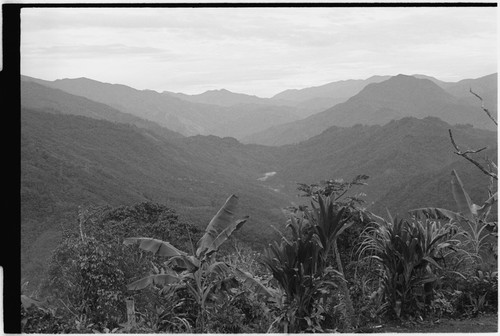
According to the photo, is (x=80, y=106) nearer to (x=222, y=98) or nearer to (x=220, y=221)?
(x=222, y=98)

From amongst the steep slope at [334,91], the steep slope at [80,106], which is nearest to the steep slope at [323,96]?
the steep slope at [334,91]

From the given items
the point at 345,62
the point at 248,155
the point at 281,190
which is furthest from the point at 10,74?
the point at 248,155

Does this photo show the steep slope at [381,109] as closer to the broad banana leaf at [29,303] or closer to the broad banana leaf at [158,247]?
the broad banana leaf at [158,247]

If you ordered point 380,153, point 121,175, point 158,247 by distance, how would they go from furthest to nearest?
point 380,153 → point 121,175 → point 158,247

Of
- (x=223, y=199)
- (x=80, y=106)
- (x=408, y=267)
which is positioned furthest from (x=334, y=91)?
(x=408, y=267)

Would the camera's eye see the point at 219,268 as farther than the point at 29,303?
Yes

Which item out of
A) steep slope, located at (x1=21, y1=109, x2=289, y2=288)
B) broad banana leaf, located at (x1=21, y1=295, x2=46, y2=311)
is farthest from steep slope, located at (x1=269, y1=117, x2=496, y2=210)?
broad banana leaf, located at (x1=21, y1=295, x2=46, y2=311)

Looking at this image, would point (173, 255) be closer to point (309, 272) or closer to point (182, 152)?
point (309, 272)
